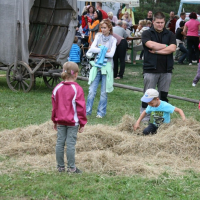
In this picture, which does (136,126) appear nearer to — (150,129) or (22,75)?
(150,129)

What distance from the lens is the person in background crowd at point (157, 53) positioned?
8195mm

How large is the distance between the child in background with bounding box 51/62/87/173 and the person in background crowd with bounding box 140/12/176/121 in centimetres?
309

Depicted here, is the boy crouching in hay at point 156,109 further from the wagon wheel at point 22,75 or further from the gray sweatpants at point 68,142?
the wagon wheel at point 22,75

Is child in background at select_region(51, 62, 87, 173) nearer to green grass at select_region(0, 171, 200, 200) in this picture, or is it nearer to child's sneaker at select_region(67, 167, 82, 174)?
child's sneaker at select_region(67, 167, 82, 174)

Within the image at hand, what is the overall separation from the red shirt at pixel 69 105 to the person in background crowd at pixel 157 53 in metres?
3.12

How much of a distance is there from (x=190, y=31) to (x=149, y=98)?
13.6 meters

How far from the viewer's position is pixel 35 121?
8734 millimetres

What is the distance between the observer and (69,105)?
5.39m

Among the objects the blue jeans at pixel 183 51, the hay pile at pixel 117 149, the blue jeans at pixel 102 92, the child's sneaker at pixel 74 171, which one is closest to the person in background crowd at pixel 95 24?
the blue jeans at pixel 183 51

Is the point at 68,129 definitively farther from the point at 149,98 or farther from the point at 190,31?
the point at 190,31

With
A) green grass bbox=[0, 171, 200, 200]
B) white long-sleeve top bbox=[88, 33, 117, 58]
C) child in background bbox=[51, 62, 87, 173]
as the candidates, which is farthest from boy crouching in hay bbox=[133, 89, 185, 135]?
white long-sleeve top bbox=[88, 33, 117, 58]

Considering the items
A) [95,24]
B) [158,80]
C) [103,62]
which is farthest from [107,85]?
[95,24]

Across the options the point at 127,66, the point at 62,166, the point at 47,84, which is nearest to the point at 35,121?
the point at 62,166

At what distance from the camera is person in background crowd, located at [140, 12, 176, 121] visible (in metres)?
8.20
